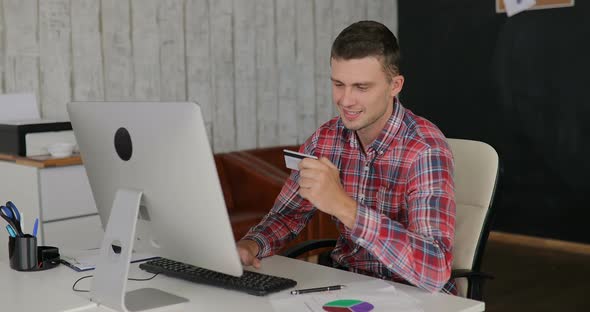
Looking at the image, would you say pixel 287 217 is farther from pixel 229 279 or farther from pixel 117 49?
pixel 117 49

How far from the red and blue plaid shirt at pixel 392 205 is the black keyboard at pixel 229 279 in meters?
0.22

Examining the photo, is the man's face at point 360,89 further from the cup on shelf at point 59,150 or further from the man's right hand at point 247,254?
the cup on shelf at point 59,150

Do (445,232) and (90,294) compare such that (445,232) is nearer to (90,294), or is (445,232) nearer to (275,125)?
(90,294)

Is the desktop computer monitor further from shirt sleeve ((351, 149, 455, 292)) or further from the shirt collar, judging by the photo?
the shirt collar

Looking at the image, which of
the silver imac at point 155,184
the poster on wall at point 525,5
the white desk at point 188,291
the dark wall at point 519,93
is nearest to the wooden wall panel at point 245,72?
the dark wall at point 519,93

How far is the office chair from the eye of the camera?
2208mm

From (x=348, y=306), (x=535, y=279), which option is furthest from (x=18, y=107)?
(x=535, y=279)

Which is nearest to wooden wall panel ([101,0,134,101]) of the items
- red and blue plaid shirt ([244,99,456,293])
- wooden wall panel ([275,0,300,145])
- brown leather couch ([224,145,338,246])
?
brown leather couch ([224,145,338,246])

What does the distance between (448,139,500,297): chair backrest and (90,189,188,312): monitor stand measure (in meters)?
0.89

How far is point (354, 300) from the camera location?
173cm

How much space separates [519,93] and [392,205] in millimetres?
3390

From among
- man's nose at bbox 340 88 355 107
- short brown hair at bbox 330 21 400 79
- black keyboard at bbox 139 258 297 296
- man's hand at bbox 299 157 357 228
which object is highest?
short brown hair at bbox 330 21 400 79

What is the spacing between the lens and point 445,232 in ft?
6.35

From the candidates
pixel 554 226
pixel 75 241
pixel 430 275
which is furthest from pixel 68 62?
pixel 554 226
